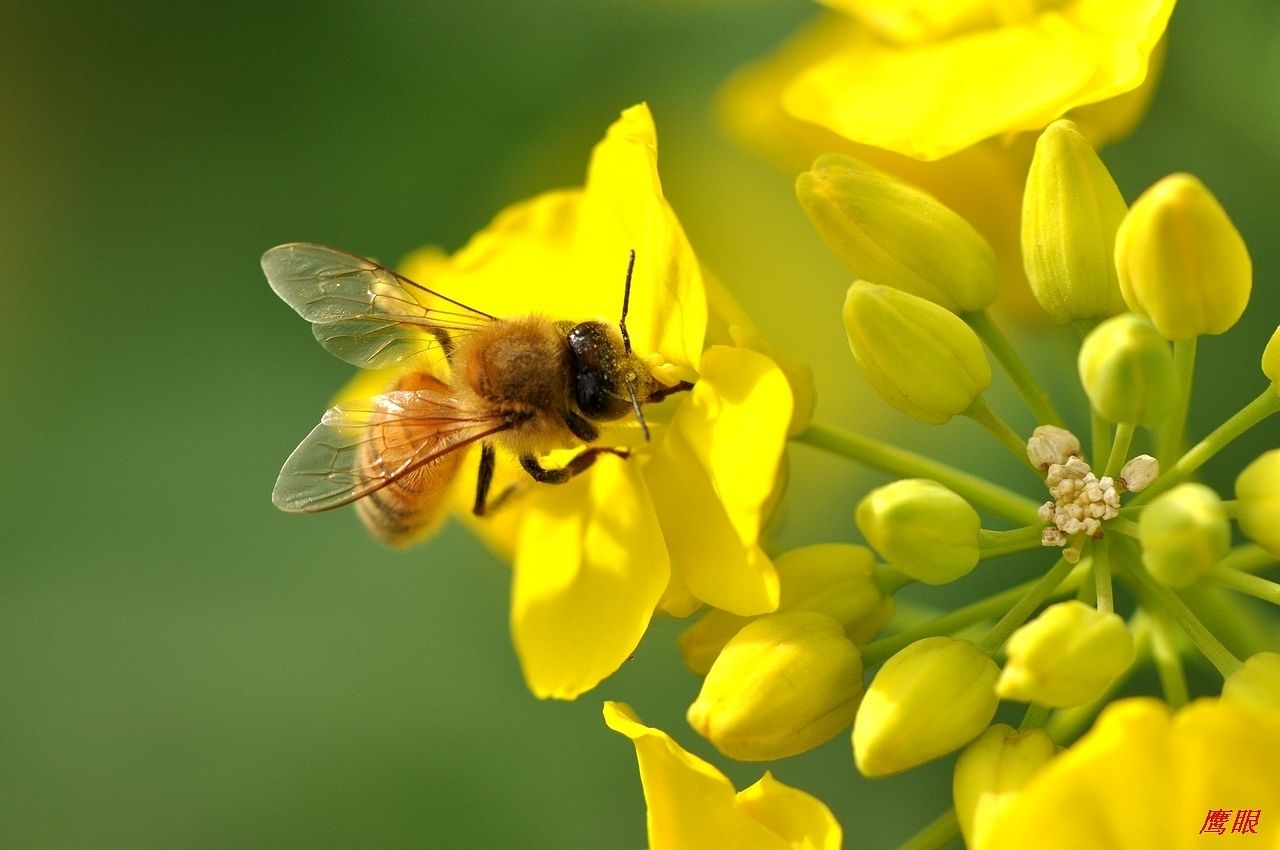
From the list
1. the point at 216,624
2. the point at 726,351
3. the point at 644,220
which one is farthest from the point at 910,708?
the point at 216,624

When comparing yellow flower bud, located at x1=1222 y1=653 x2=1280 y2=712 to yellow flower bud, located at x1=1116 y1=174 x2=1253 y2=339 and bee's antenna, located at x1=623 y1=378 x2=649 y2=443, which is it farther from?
bee's antenna, located at x1=623 y1=378 x2=649 y2=443

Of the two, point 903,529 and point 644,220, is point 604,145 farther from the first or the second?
point 903,529

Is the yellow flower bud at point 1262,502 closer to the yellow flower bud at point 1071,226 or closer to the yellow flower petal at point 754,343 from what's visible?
the yellow flower bud at point 1071,226

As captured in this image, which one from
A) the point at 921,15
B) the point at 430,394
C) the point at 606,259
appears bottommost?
the point at 430,394

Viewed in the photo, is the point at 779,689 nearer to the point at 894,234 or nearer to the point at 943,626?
the point at 943,626

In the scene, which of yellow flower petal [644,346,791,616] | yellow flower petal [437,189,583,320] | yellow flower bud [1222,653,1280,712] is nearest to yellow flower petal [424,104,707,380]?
yellow flower petal [437,189,583,320]

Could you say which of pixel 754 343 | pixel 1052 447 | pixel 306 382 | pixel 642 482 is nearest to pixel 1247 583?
pixel 1052 447
